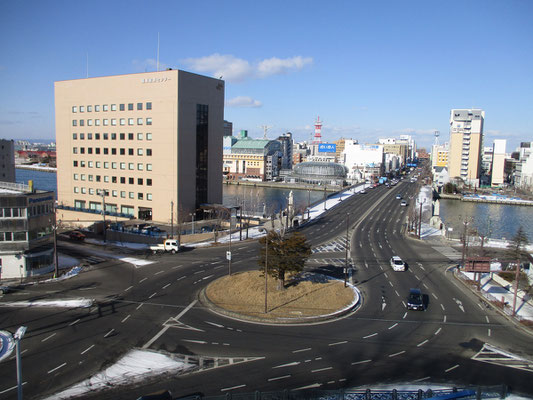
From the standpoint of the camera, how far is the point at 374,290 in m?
27.6

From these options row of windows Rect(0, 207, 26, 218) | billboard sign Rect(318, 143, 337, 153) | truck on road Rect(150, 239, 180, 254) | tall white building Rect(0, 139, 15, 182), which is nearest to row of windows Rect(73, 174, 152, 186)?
tall white building Rect(0, 139, 15, 182)

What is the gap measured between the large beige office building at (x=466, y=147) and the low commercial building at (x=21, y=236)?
13445 centimetres

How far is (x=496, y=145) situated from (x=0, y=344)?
168573 mm

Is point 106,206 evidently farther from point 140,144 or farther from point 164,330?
point 164,330

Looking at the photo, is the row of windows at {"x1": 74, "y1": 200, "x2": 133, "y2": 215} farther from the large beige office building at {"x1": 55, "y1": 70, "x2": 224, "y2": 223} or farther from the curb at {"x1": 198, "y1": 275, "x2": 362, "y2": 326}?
the curb at {"x1": 198, "y1": 275, "x2": 362, "y2": 326}

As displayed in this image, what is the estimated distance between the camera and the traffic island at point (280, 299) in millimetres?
21953

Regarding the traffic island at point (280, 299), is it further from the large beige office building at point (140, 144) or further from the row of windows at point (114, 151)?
the row of windows at point (114, 151)

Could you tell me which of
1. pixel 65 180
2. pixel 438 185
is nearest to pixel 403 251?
pixel 65 180

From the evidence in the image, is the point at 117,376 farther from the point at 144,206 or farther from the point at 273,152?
the point at 273,152

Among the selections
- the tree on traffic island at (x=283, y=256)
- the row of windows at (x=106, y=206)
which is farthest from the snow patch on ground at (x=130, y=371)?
the row of windows at (x=106, y=206)

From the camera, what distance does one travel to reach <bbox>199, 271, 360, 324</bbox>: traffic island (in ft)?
72.0

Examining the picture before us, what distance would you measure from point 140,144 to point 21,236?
25.3 m

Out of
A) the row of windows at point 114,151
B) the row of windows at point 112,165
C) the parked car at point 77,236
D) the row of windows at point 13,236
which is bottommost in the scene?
the parked car at point 77,236

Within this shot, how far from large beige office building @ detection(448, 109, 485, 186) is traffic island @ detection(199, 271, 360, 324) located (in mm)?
124935
